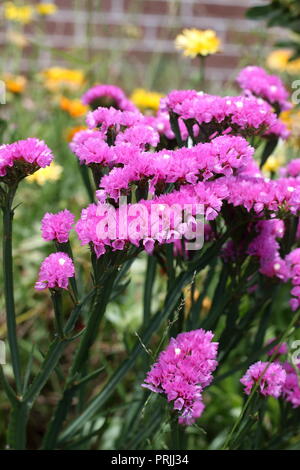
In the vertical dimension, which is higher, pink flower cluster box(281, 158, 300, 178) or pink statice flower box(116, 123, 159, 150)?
pink statice flower box(116, 123, 159, 150)

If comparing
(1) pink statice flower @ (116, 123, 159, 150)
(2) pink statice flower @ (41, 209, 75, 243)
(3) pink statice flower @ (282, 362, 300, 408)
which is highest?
(1) pink statice flower @ (116, 123, 159, 150)

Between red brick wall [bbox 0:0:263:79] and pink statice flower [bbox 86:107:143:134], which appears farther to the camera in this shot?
red brick wall [bbox 0:0:263:79]

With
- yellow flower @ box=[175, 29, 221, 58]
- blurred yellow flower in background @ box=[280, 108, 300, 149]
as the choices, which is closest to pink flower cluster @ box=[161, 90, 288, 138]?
yellow flower @ box=[175, 29, 221, 58]

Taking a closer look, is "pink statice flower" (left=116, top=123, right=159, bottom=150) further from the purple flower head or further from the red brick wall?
the red brick wall

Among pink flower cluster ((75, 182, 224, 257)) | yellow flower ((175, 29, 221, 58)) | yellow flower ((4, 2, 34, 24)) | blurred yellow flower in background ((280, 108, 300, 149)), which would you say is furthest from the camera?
yellow flower ((4, 2, 34, 24))

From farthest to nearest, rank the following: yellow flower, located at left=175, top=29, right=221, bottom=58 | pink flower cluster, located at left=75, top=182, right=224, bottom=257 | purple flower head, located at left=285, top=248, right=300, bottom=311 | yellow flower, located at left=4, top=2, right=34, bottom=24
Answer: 1. yellow flower, located at left=4, top=2, right=34, bottom=24
2. yellow flower, located at left=175, top=29, right=221, bottom=58
3. purple flower head, located at left=285, top=248, right=300, bottom=311
4. pink flower cluster, located at left=75, top=182, right=224, bottom=257

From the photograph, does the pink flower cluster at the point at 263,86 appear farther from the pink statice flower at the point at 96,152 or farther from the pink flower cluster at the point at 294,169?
the pink statice flower at the point at 96,152

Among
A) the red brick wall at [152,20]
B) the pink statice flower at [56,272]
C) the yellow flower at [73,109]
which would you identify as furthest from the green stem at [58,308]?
the red brick wall at [152,20]

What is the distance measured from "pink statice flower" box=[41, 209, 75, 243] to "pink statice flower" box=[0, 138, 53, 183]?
6 centimetres

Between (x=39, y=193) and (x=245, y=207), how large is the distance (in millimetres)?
1370

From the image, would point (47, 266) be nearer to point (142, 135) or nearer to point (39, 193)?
point (142, 135)

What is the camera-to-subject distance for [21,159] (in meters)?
0.84

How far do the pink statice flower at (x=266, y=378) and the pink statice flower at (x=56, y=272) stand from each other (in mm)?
270

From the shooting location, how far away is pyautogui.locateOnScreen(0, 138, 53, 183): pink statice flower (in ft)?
2.76
